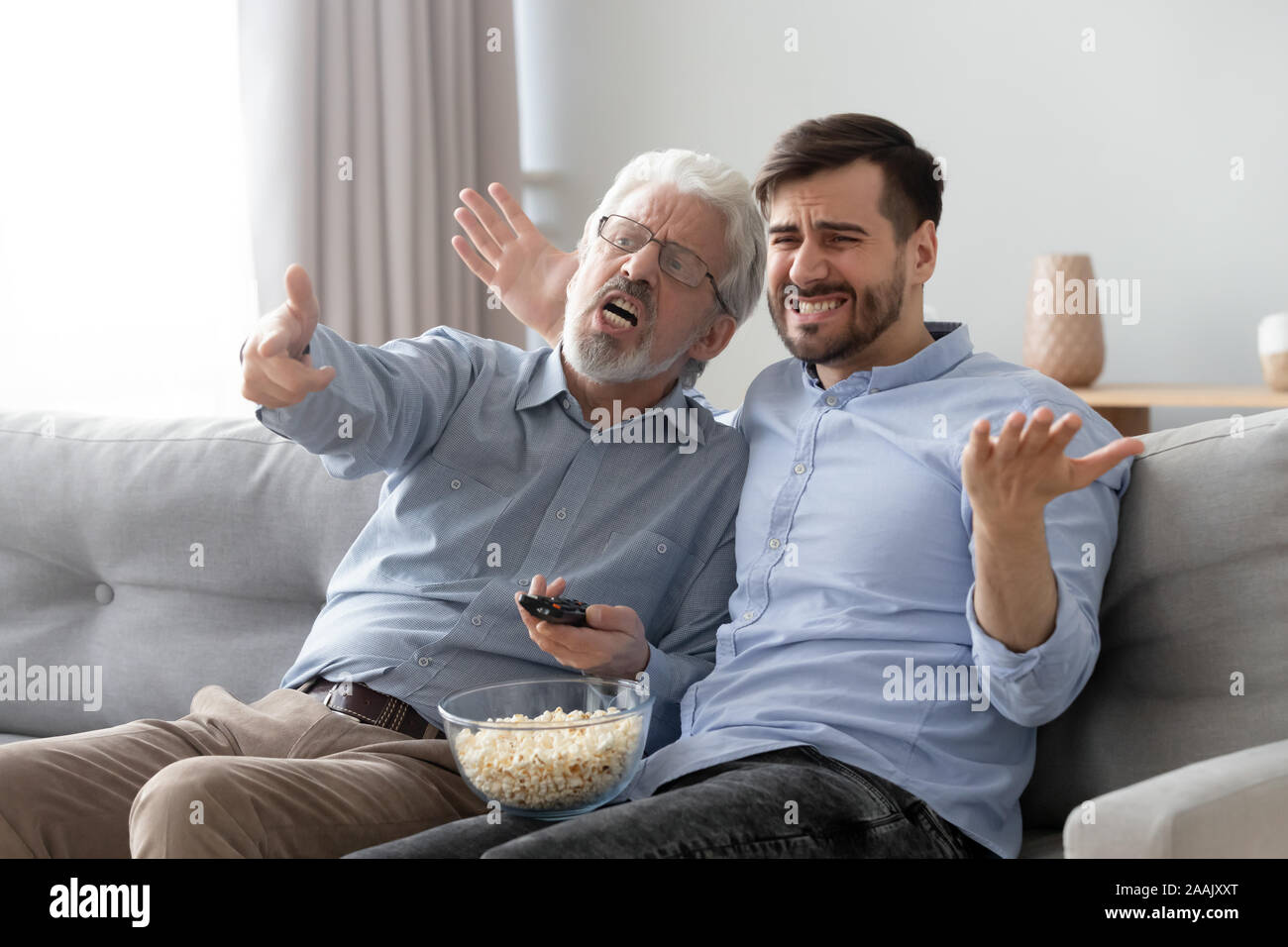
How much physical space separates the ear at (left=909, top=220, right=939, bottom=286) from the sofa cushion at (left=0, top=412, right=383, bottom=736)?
82cm

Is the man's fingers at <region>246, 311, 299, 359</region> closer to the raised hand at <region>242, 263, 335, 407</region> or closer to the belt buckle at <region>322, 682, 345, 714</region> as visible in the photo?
the raised hand at <region>242, 263, 335, 407</region>

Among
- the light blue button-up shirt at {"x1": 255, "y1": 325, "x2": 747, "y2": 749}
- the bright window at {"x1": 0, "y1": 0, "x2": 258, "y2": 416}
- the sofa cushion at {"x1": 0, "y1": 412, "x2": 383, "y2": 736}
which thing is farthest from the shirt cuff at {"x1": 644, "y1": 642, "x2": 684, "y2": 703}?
the bright window at {"x1": 0, "y1": 0, "x2": 258, "y2": 416}

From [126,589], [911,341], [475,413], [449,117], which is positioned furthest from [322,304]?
[911,341]

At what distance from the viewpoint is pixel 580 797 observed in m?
1.24

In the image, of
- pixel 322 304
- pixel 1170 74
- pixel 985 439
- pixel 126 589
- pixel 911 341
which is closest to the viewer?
pixel 985 439

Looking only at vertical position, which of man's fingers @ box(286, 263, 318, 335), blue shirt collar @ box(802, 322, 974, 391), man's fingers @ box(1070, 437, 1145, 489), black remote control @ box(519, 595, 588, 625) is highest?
man's fingers @ box(286, 263, 318, 335)

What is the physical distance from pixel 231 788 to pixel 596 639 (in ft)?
1.32

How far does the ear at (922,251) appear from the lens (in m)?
1.64

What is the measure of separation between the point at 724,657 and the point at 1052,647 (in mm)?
421

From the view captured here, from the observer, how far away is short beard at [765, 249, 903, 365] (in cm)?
157

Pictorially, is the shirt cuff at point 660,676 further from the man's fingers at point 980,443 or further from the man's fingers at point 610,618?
the man's fingers at point 980,443

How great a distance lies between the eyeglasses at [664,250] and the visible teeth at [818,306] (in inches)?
8.5

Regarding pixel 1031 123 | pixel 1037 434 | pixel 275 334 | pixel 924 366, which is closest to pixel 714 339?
pixel 924 366
